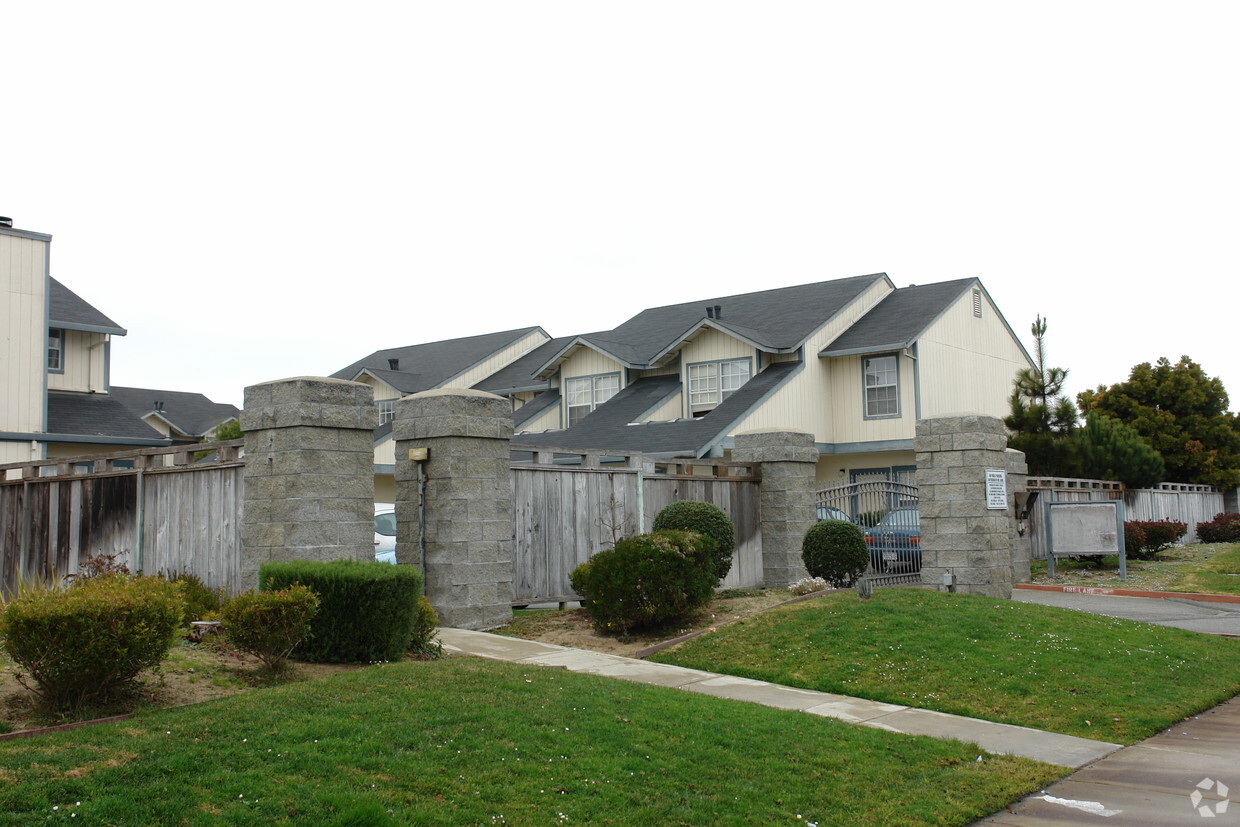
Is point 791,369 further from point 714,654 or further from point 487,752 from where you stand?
point 487,752

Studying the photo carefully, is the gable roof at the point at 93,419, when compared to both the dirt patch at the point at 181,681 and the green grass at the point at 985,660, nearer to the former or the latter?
the dirt patch at the point at 181,681

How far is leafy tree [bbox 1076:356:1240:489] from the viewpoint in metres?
38.6

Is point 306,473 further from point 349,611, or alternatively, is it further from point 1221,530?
point 1221,530

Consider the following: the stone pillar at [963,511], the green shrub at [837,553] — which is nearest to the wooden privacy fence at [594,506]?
the green shrub at [837,553]

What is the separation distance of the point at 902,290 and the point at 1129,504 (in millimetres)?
9315

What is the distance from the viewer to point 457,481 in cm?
1291

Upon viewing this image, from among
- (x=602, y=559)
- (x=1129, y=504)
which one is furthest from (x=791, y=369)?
(x=602, y=559)

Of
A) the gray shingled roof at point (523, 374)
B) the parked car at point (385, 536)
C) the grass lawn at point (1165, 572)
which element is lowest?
the grass lawn at point (1165, 572)

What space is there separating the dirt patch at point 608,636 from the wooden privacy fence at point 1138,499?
1091cm

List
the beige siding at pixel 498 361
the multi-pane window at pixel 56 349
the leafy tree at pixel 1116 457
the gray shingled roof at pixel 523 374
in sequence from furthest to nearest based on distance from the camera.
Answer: the beige siding at pixel 498 361 < the gray shingled roof at pixel 523 374 < the leafy tree at pixel 1116 457 < the multi-pane window at pixel 56 349

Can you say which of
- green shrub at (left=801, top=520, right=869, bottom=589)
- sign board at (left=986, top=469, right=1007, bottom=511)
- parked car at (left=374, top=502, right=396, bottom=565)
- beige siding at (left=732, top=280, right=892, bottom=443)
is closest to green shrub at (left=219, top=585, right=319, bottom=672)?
parked car at (left=374, top=502, right=396, bottom=565)

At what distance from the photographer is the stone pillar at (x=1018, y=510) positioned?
2136cm

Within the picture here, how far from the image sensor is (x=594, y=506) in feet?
50.4

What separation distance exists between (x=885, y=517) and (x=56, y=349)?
19659mm
